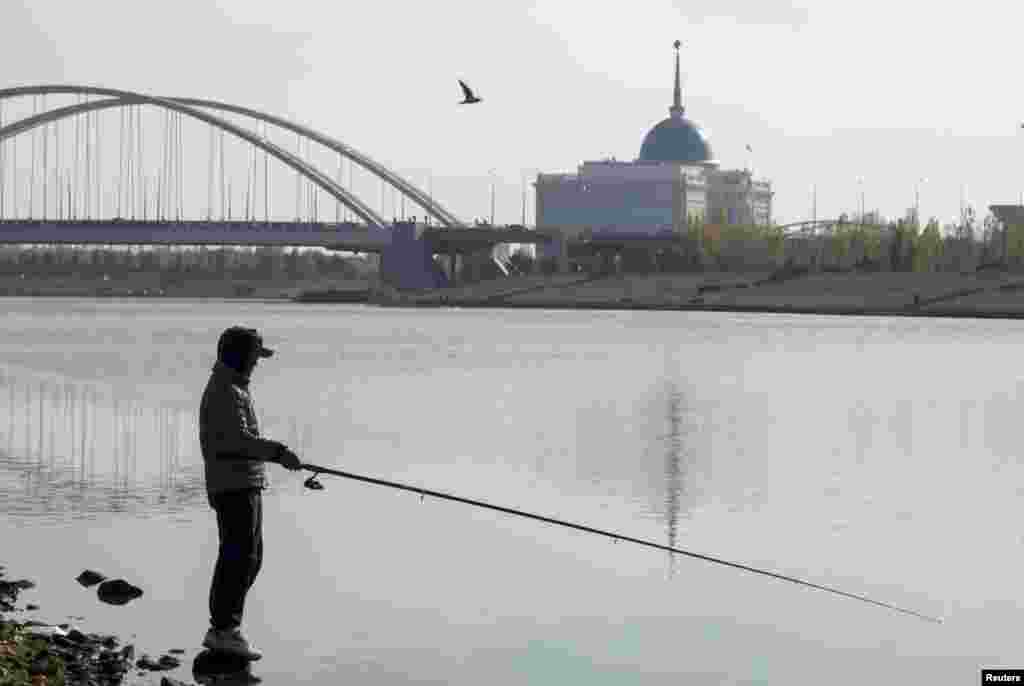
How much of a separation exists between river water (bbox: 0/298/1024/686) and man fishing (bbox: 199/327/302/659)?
0.35 m

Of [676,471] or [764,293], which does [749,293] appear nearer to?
[764,293]

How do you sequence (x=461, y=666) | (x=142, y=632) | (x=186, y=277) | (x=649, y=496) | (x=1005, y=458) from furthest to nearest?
1. (x=186, y=277)
2. (x=1005, y=458)
3. (x=649, y=496)
4. (x=142, y=632)
5. (x=461, y=666)

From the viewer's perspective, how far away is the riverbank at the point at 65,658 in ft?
33.1

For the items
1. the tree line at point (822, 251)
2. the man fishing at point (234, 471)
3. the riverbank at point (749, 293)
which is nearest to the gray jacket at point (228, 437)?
the man fishing at point (234, 471)

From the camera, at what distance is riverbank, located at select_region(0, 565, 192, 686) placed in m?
10.1

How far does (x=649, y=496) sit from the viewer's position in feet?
61.5

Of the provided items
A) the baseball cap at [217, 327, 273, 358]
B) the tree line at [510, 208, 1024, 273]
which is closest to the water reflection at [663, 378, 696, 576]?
the baseball cap at [217, 327, 273, 358]

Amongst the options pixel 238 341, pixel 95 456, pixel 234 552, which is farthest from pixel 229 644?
pixel 95 456

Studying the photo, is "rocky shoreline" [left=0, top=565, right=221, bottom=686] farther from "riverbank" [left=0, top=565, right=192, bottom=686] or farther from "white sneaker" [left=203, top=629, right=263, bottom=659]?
"white sneaker" [left=203, top=629, right=263, bottom=659]

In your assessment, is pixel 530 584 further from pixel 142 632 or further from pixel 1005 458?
pixel 1005 458

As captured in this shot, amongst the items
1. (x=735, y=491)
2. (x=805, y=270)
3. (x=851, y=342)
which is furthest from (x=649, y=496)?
(x=805, y=270)

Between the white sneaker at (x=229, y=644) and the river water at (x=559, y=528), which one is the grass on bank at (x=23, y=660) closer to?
the river water at (x=559, y=528)

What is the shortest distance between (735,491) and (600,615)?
711 cm

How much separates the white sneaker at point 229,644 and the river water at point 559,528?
170 mm
